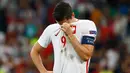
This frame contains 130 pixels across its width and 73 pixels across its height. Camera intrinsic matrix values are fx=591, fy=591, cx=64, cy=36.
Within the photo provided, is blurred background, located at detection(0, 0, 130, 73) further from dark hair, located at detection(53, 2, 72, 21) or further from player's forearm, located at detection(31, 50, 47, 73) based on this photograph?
dark hair, located at detection(53, 2, 72, 21)

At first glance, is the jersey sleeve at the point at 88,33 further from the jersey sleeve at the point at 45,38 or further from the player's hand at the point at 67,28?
the jersey sleeve at the point at 45,38

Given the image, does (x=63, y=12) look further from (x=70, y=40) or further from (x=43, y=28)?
(x=43, y=28)

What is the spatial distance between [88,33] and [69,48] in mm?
317

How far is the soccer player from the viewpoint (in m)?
7.35

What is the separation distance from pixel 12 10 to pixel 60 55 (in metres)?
10.5

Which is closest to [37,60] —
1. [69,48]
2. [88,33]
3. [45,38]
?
[45,38]

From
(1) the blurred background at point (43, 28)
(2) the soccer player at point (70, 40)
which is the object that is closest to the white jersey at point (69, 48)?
(2) the soccer player at point (70, 40)

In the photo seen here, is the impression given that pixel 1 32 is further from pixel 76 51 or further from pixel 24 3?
pixel 76 51

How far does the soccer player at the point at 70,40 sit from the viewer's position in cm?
735

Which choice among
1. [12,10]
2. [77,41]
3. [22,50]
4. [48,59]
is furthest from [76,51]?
[12,10]

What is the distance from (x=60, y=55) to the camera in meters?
7.62

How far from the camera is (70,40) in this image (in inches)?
290

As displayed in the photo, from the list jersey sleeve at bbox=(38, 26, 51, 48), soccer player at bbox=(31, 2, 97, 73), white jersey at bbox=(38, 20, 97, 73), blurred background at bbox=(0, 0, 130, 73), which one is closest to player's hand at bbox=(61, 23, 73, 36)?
soccer player at bbox=(31, 2, 97, 73)

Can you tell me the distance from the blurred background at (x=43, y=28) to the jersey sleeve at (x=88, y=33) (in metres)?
5.98
